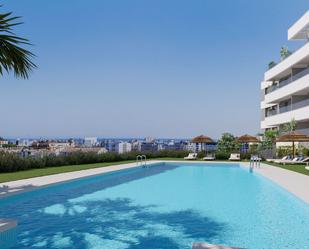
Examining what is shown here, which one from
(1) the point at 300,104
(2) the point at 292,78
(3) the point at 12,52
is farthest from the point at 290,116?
(3) the point at 12,52

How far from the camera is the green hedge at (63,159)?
1489cm

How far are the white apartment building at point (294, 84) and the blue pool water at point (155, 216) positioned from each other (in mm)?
18469

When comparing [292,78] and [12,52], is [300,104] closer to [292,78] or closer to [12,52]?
[292,78]

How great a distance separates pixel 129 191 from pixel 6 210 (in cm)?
456

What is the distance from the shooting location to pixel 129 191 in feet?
38.6

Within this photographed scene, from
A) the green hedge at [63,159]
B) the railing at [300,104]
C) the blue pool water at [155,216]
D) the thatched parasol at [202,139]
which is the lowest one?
the blue pool water at [155,216]

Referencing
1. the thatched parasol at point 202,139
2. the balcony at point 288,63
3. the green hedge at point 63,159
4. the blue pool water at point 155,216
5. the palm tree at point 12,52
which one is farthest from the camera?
the balcony at point 288,63

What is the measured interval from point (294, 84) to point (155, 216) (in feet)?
84.7

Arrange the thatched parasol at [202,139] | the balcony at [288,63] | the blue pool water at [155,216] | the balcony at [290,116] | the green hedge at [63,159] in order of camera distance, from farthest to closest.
A: the balcony at [288,63], the balcony at [290,116], the thatched parasol at [202,139], the green hedge at [63,159], the blue pool water at [155,216]

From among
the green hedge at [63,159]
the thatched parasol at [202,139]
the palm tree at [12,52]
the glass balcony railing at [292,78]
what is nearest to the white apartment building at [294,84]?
the glass balcony railing at [292,78]

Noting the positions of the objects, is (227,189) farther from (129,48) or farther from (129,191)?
(129,48)

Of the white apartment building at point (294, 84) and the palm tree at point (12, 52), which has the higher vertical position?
the white apartment building at point (294, 84)

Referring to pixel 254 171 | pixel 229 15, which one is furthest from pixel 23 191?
pixel 229 15

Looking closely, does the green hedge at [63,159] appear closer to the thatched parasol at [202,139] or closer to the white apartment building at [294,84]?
the thatched parasol at [202,139]
